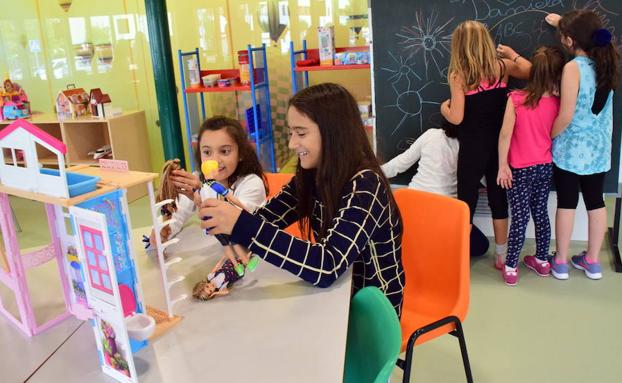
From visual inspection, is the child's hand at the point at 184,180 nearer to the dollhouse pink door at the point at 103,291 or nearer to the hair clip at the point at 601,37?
the dollhouse pink door at the point at 103,291

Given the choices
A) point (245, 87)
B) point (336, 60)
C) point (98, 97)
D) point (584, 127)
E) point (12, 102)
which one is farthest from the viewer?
point (12, 102)

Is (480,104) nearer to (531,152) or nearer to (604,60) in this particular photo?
(531,152)

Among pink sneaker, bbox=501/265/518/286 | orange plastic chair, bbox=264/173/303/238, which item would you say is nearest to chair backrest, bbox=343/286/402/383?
orange plastic chair, bbox=264/173/303/238

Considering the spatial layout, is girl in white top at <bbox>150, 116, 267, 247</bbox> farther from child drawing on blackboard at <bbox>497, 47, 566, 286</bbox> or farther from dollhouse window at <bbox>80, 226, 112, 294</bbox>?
child drawing on blackboard at <bbox>497, 47, 566, 286</bbox>

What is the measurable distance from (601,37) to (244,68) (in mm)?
2703

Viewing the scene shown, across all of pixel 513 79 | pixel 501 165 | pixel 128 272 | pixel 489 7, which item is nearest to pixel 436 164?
pixel 501 165

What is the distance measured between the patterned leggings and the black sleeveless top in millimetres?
246

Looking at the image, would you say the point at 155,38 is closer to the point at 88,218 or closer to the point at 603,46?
the point at 603,46

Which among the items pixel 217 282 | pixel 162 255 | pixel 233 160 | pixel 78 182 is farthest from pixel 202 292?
pixel 233 160

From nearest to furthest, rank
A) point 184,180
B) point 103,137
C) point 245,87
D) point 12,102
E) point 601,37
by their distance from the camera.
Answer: point 184,180
point 601,37
point 245,87
point 12,102
point 103,137

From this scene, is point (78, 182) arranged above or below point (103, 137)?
above

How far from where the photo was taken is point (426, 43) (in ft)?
10.0

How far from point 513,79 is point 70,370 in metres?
2.71

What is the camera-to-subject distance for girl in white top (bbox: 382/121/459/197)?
2986 mm
